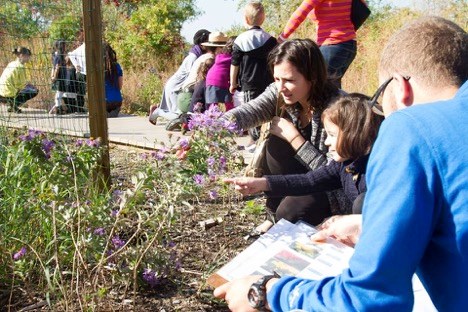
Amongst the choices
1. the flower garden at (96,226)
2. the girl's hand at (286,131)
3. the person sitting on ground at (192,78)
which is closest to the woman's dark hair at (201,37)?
the person sitting on ground at (192,78)

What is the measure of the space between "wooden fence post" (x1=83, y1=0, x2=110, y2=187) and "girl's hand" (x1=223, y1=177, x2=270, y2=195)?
3.74 feet

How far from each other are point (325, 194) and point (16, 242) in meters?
1.66

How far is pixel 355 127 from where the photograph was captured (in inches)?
111

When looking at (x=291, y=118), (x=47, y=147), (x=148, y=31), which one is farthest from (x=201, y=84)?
(x=148, y=31)

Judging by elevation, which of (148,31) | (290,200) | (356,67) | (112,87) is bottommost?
Answer: (112,87)

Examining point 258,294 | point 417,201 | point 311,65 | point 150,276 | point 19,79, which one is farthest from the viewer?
point 19,79

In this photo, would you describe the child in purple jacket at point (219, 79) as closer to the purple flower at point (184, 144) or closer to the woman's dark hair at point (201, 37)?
the woman's dark hair at point (201, 37)

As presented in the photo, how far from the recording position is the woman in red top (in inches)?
203

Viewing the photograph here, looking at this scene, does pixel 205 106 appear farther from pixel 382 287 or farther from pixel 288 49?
pixel 382 287

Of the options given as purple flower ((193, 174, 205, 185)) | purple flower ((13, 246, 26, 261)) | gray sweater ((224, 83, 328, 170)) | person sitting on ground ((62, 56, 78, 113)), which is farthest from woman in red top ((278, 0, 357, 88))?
purple flower ((13, 246, 26, 261))

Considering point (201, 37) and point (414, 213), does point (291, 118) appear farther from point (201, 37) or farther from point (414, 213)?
point (201, 37)

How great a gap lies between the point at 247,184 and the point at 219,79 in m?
4.44

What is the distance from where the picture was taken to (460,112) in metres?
1.22

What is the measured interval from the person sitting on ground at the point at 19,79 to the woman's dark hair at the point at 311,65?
2367mm
